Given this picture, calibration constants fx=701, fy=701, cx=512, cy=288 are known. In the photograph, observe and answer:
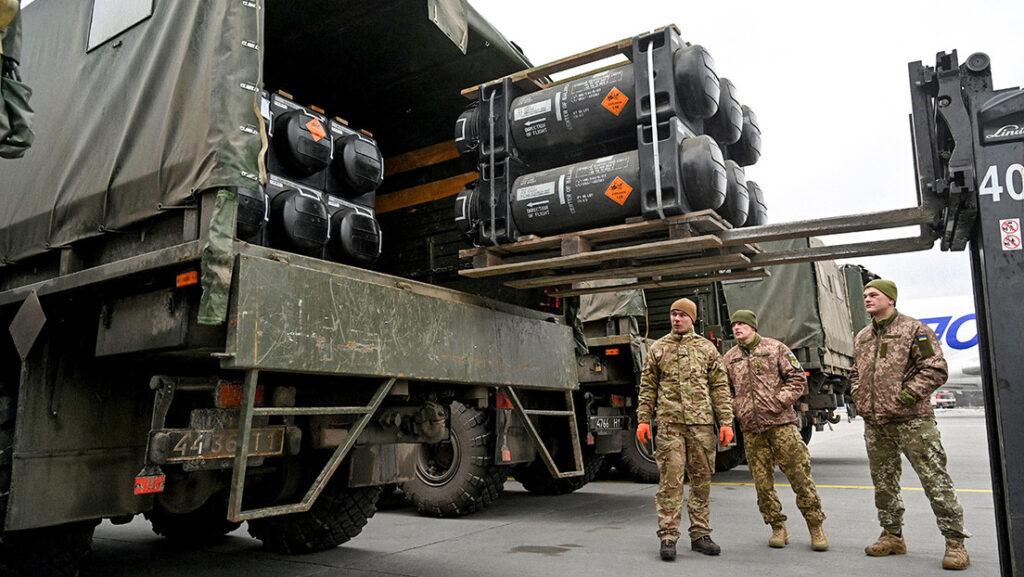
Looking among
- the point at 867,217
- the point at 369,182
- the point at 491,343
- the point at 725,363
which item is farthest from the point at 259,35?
the point at 725,363

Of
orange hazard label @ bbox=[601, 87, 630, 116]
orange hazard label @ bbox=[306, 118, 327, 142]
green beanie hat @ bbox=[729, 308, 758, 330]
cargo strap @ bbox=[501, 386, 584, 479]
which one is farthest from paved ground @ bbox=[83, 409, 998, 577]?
A: orange hazard label @ bbox=[601, 87, 630, 116]

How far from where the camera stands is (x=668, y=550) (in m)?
4.66

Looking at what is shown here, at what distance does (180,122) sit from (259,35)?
0.56 m

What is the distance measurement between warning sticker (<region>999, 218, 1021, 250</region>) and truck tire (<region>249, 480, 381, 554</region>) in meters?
3.88

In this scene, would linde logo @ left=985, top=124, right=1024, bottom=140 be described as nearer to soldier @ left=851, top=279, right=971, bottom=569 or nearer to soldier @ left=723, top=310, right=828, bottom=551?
soldier @ left=851, top=279, right=971, bottom=569

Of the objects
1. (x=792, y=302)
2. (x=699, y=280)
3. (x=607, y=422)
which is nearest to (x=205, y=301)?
(x=699, y=280)

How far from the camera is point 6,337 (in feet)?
12.7

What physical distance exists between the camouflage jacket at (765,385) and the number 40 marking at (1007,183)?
2.70m

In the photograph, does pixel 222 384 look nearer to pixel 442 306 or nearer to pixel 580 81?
pixel 442 306

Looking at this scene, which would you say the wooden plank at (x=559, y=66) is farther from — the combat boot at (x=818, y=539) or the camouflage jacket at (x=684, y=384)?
the combat boot at (x=818, y=539)

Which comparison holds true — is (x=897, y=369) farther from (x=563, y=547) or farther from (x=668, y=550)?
(x=563, y=547)

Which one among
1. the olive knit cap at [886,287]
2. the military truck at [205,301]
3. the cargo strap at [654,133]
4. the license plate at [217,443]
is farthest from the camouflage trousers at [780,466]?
the license plate at [217,443]

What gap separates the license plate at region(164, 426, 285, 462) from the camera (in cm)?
310

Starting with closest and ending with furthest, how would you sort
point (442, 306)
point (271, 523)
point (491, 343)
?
point (442, 306) < point (491, 343) < point (271, 523)
